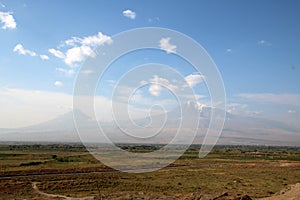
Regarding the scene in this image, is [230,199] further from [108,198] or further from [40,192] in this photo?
[40,192]

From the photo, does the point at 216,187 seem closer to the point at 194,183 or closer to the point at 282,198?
the point at 194,183

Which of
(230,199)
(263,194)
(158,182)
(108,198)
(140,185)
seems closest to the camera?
(230,199)

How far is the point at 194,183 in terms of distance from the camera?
160 feet

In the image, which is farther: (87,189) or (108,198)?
(87,189)

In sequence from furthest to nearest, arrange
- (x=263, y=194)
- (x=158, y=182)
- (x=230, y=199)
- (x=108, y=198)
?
1. (x=158, y=182)
2. (x=263, y=194)
3. (x=108, y=198)
4. (x=230, y=199)

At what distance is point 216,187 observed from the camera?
1763 inches

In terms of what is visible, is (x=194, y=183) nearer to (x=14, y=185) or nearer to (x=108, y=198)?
(x=108, y=198)

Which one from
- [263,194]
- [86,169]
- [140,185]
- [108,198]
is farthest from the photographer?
[86,169]

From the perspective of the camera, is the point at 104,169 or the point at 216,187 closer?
the point at 216,187

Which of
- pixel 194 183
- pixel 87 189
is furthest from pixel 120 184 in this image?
pixel 194 183

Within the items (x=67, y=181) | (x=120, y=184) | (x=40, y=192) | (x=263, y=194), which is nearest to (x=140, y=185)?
(x=120, y=184)

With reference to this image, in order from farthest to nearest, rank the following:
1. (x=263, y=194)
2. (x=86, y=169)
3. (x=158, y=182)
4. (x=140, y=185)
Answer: (x=86, y=169) < (x=158, y=182) < (x=140, y=185) < (x=263, y=194)

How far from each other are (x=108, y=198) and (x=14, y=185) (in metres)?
20.9

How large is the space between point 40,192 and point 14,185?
21.4 feet
